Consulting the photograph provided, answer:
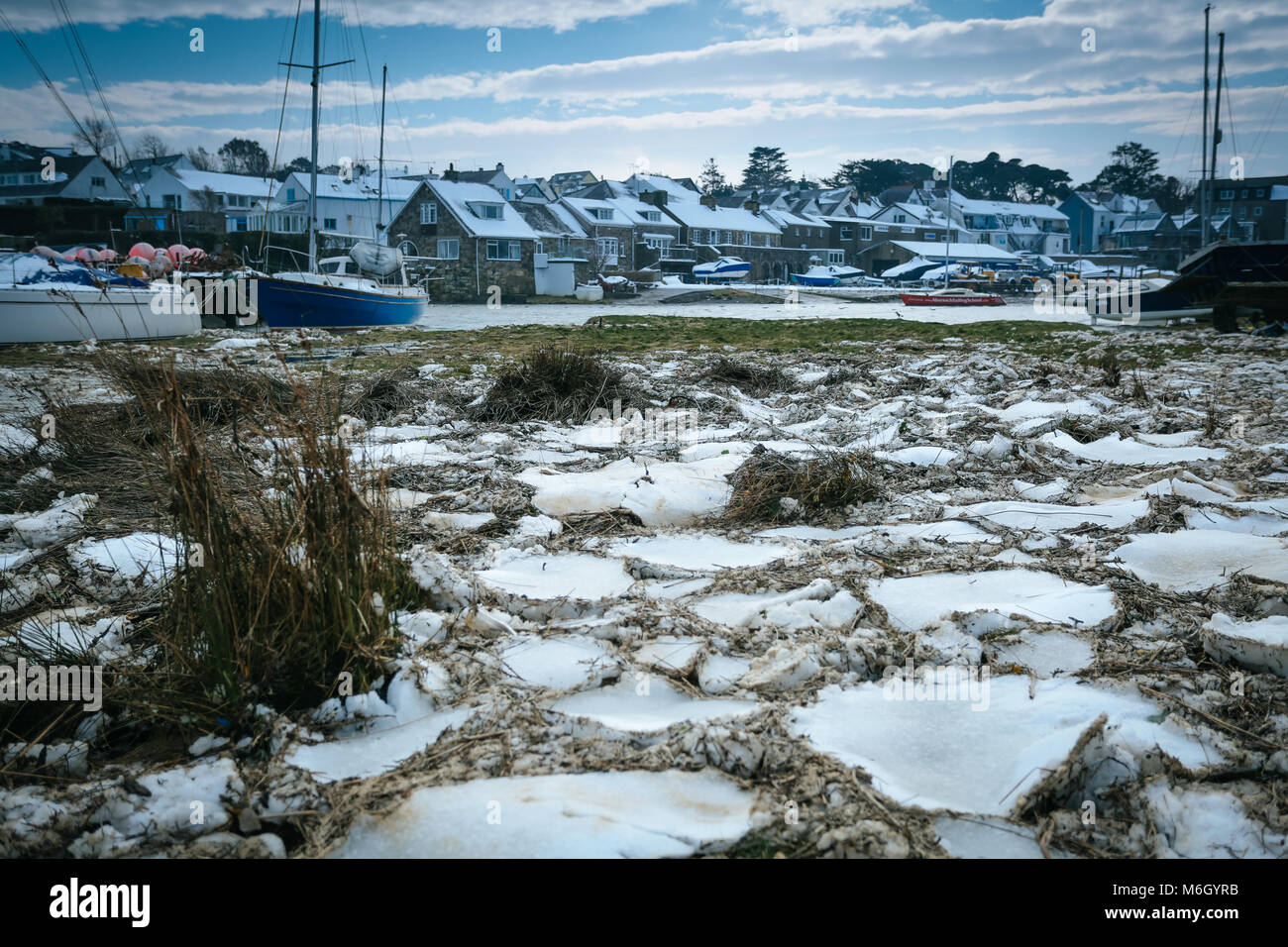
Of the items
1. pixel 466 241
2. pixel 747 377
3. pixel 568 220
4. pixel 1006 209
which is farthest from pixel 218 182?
pixel 1006 209

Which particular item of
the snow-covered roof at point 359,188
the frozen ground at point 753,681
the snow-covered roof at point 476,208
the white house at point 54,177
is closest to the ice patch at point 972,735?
the frozen ground at point 753,681

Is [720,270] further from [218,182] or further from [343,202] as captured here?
[218,182]

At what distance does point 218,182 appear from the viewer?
59.8 meters

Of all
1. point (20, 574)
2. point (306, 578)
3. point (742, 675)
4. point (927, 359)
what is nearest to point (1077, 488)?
point (742, 675)

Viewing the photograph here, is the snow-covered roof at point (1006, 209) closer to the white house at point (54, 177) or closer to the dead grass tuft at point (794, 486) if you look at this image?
the white house at point (54, 177)

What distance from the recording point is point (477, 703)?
250 centimetres

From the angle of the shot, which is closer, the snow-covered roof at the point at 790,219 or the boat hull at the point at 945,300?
the boat hull at the point at 945,300

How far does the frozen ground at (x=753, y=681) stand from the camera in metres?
2.01

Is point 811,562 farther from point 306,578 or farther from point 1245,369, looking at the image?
point 1245,369

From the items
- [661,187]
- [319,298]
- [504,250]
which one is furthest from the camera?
[661,187]

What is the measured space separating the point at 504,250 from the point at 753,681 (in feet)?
146

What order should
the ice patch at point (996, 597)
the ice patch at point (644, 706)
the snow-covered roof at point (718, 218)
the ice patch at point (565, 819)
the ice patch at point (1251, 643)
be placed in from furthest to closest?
the snow-covered roof at point (718, 218) → the ice patch at point (996, 597) → the ice patch at point (1251, 643) → the ice patch at point (644, 706) → the ice patch at point (565, 819)

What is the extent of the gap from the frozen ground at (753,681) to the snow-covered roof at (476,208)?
137 feet
